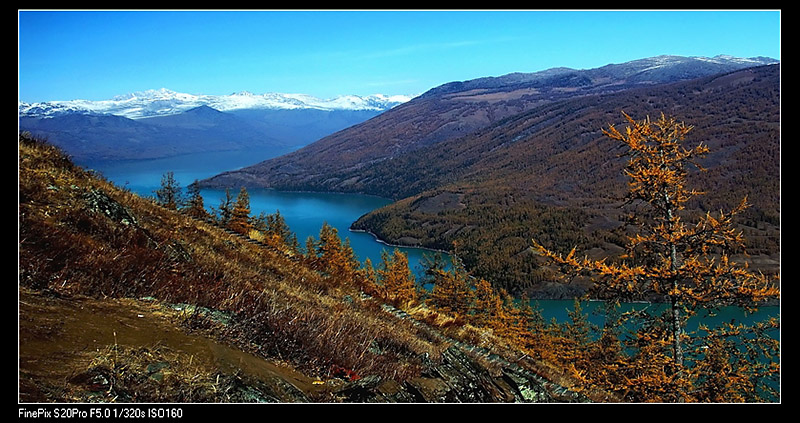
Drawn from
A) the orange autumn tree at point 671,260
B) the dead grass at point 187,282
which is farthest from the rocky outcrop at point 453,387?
the orange autumn tree at point 671,260

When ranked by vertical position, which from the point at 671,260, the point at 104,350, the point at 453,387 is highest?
the point at 104,350

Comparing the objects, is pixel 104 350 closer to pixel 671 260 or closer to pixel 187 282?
pixel 187 282

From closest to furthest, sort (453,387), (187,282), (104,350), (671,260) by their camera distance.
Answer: (104,350)
(453,387)
(187,282)
(671,260)

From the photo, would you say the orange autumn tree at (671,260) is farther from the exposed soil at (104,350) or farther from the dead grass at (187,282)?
the exposed soil at (104,350)

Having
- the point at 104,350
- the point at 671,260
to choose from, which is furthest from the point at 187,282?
the point at 671,260

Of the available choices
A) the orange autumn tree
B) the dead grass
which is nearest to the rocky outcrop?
the dead grass

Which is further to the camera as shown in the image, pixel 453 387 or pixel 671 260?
pixel 671 260
